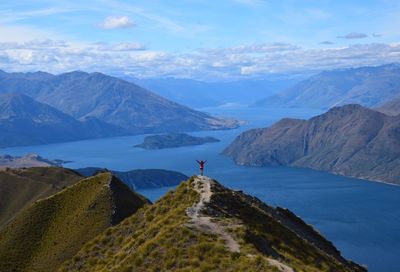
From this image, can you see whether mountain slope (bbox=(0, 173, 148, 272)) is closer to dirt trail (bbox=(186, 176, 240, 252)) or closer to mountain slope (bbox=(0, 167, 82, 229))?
dirt trail (bbox=(186, 176, 240, 252))

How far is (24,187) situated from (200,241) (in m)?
152

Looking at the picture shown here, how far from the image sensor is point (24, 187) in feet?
579

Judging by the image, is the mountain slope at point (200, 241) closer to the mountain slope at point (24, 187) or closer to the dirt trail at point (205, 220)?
the dirt trail at point (205, 220)

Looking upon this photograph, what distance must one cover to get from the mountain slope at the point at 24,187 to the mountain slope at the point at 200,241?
379ft

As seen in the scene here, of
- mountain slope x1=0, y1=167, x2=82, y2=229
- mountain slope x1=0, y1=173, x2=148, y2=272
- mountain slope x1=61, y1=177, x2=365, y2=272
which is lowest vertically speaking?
mountain slope x1=0, y1=167, x2=82, y2=229

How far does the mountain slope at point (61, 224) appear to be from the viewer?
7762cm

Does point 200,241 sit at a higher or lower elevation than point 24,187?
higher

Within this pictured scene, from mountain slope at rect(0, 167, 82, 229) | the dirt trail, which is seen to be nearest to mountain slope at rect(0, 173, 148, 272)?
the dirt trail

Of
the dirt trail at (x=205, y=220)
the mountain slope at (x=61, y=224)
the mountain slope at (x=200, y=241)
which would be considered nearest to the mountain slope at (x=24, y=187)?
the mountain slope at (x=61, y=224)

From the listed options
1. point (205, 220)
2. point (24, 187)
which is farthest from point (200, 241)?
point (24, 187)

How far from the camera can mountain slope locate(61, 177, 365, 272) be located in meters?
32.8

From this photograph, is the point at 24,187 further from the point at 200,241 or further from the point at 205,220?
the point at 200,241

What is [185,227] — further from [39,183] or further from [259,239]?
[39,183]

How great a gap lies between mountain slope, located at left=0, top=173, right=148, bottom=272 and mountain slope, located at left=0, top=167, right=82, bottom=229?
6582cm
